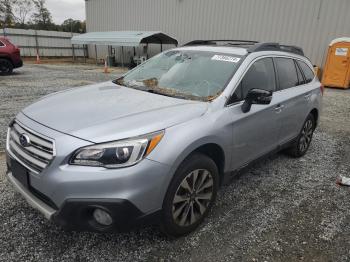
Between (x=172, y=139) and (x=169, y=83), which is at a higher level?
(x=169, y=83)

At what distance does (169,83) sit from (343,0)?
13569mm

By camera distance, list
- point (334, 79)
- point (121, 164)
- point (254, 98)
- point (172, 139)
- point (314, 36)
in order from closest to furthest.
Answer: point (121, 164) → point (172, 139) → point (254, 98) → point (334, 79) → point (314, 36)

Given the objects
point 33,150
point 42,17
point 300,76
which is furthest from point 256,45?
point 42,17

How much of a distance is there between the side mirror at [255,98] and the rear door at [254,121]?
0.06m

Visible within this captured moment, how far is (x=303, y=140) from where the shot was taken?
15.7 feet

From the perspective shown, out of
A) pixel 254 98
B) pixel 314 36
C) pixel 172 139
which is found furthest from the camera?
pixel 314 36

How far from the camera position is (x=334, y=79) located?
12773 millimetres

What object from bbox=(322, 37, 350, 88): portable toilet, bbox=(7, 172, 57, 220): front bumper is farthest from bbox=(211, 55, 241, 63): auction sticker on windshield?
bbox=(322, 37, 350, 88): portable toilet

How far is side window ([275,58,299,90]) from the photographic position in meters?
3.90

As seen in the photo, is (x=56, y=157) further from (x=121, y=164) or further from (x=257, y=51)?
(x=257, y=51)

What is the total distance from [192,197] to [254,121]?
112 centimetres

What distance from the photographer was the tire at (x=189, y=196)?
2408 millimetres

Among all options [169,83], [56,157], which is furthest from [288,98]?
[56,157]

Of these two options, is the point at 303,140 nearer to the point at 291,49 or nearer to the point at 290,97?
the point at 290,97
